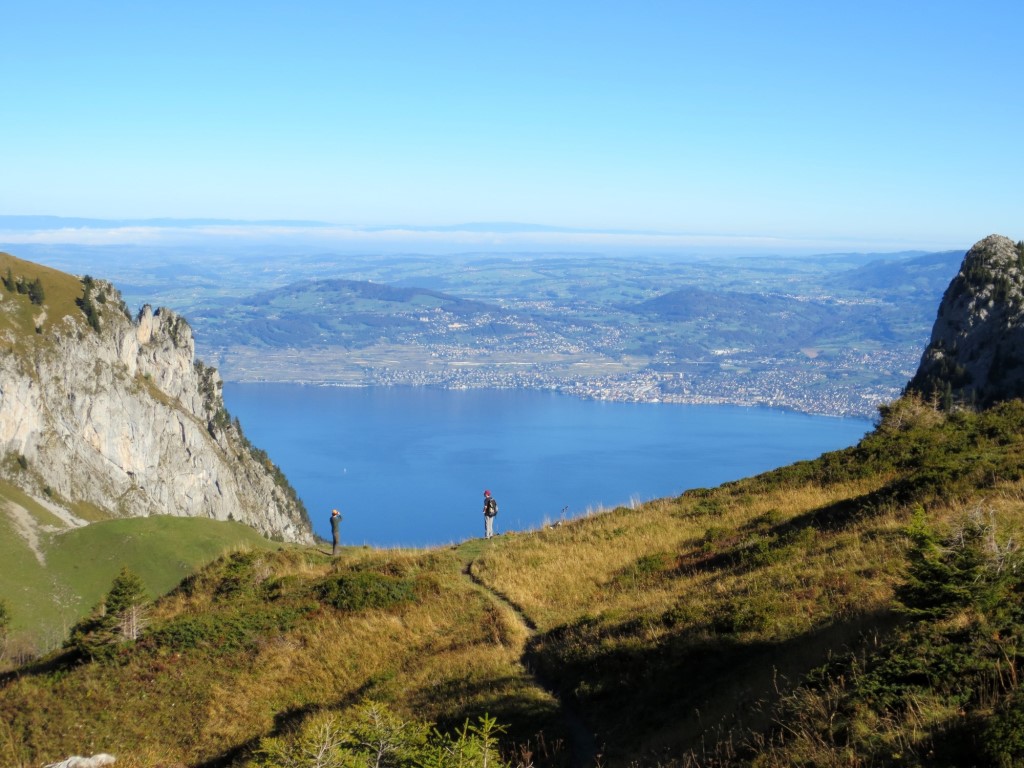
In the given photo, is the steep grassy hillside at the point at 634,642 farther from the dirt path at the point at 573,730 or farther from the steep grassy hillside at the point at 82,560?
the steep grassy hillside at the point at 82,560

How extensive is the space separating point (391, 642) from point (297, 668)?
195 centimetres

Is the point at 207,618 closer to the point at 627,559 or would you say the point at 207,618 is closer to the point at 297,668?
the point at 297,668

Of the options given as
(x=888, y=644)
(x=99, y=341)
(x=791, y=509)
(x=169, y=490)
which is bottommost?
(x=169, y=490)

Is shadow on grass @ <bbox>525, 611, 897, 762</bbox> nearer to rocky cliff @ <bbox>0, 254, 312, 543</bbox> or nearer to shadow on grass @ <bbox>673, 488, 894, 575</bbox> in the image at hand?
shadow on grass @ <bbox>673, 488, 894, 575</bbox>

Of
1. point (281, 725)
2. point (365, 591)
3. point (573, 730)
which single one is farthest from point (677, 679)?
point (365, 591)

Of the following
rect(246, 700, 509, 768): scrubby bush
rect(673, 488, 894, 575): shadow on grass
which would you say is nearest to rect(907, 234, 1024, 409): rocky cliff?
rect(673, 488, 894, 575): shadow on grass

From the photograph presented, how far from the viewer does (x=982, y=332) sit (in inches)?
2940

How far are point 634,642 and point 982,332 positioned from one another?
235ft

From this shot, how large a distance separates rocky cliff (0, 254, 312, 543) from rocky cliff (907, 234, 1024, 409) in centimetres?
9980

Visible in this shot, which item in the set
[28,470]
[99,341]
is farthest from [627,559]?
[99,341]

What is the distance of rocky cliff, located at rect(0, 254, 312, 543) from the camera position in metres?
126

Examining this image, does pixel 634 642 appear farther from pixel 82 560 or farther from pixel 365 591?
pixel 82 560

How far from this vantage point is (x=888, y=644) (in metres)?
9.79

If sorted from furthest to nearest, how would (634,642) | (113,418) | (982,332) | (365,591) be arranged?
(113,418) → (982,332) → (365,591) → (634,642)
